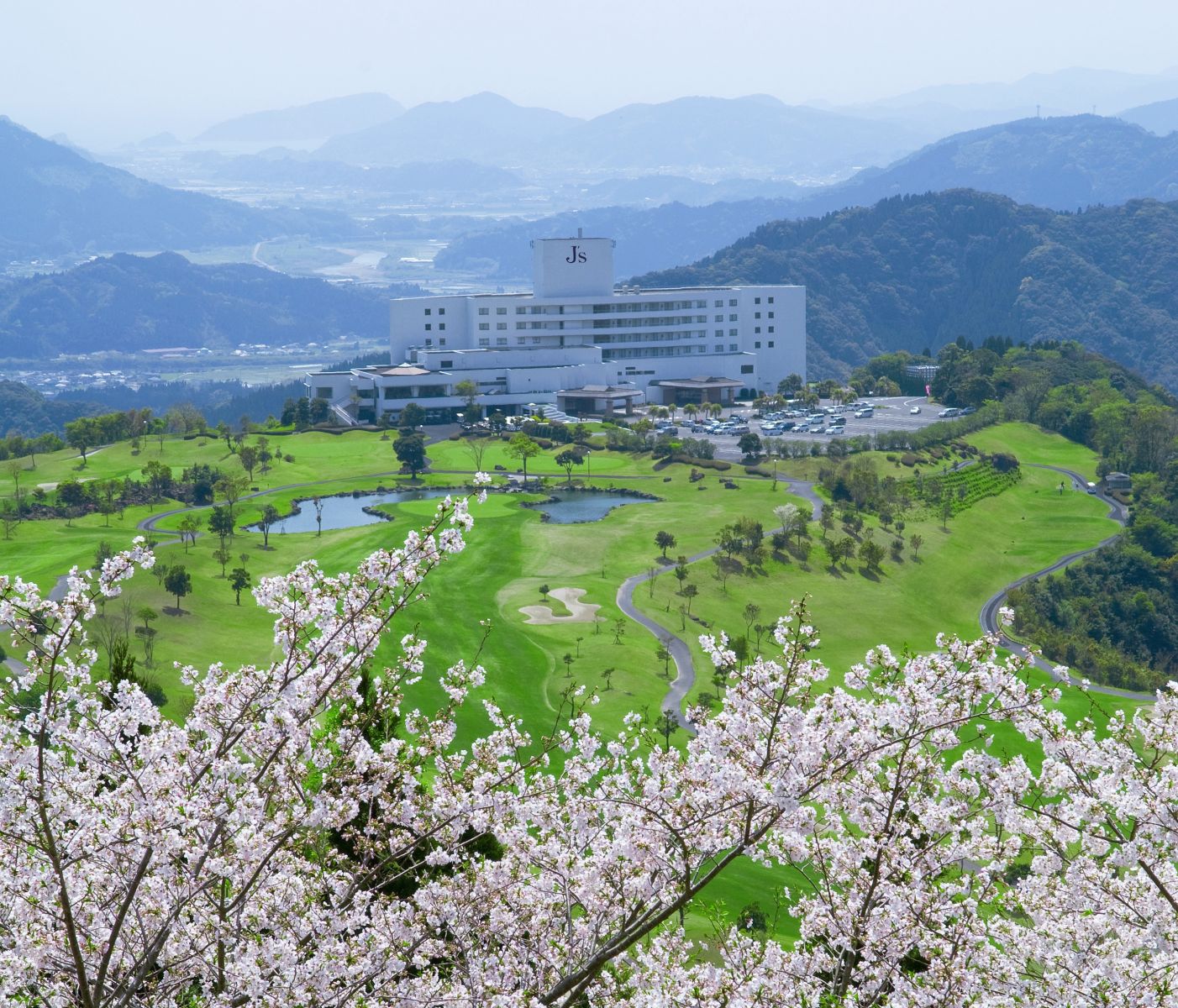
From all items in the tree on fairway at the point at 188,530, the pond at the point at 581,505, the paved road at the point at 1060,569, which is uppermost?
the tree on fairway at the point at 188,530

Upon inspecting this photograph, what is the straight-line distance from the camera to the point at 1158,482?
6981 cm

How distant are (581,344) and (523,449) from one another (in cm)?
3034

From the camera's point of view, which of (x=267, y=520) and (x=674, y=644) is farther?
(x=267, y=520)

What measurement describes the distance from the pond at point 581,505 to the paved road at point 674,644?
788cm

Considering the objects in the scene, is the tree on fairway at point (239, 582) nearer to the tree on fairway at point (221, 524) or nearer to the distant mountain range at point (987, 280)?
the tree on fairway at point (221, 524)

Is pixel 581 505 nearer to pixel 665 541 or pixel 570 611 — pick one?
pixel 665 541

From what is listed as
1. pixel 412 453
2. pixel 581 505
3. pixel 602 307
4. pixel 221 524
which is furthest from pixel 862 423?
pixel 221 524

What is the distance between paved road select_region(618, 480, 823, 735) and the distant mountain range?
123 m

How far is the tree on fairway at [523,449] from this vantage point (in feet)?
221

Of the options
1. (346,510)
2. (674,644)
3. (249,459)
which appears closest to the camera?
(674,644)

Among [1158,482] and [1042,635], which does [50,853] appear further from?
[1158,482]

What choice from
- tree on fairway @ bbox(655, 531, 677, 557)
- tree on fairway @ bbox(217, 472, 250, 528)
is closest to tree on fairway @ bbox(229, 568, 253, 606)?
tree on fairway @ bbox(217, 472, 250, 528)

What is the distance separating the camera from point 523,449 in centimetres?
6750

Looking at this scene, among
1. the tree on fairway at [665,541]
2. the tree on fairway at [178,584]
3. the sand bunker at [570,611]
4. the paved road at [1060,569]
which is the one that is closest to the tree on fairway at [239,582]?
the tree on fairway at [178,584]
